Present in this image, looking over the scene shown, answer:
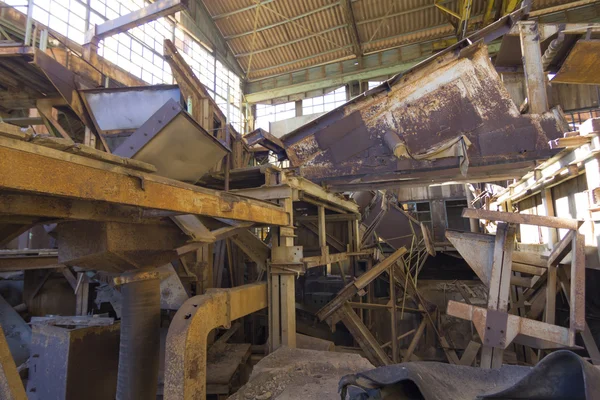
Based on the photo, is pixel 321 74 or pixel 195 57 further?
pixel 321 74

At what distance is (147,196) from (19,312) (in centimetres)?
618

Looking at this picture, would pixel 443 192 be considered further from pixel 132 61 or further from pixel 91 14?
pixel 91 14

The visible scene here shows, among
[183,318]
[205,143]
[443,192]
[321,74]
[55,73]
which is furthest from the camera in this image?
[321,74]

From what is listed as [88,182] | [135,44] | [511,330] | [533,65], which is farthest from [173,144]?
[135,44]

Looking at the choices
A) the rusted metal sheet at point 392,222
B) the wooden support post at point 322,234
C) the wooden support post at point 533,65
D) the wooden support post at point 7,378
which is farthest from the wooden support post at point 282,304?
the rusted metal sheet at point 392,222

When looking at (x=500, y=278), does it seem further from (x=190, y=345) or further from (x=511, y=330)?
(x=190, y=345)

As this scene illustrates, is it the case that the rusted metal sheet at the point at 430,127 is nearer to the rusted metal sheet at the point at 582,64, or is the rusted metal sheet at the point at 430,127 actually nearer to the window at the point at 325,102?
the rusted metal sheet at the point at 582,64

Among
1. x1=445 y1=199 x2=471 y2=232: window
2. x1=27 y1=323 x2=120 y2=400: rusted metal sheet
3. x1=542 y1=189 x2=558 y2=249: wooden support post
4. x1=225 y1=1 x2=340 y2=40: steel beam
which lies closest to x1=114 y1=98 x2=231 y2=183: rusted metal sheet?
x1=27 y1=323 x2=120 y2=400: rusted metal sheet

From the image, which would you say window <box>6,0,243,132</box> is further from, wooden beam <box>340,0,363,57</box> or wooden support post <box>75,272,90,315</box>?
wooden beam <box>340,0,363,57</box>

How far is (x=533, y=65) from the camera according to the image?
4.41 meters

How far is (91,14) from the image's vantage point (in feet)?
31.9

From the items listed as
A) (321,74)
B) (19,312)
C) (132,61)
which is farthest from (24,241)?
(321,74)

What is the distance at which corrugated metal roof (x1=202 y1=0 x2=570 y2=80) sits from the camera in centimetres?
1413

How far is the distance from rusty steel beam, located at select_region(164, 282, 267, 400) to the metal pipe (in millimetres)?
361
